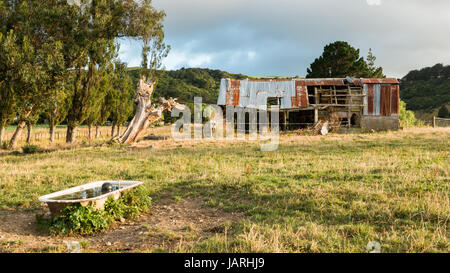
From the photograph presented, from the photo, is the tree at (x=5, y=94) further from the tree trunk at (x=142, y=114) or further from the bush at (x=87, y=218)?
the bush at (x=87, y=218)

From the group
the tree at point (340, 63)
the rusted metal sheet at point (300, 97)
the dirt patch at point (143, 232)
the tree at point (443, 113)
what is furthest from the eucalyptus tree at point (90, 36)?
the tree at point (443, 113)

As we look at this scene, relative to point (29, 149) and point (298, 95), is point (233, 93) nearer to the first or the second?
point (298, 95)

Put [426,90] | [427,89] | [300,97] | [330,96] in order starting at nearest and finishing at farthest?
[300,97] → [330,96] → [426,90] → [427,89]

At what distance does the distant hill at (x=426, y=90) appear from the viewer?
60.6 m

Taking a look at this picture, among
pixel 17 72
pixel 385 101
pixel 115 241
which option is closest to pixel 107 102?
pixel 17 72

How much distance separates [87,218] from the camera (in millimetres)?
5941

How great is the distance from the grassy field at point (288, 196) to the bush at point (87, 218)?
1.42 feet

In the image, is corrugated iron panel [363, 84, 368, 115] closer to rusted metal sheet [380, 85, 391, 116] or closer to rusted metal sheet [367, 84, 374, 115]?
rusted metal sheet [367, 84, 374, 115]

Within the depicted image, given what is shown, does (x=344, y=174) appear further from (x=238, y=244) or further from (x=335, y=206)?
(x=238, y=244)

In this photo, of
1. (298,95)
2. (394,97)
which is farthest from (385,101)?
(298,95)

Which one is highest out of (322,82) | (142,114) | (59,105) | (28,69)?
(322,82)

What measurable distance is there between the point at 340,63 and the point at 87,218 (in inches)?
1851

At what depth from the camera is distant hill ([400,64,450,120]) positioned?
6062 cm
